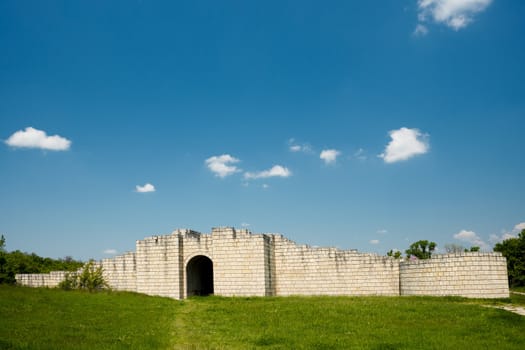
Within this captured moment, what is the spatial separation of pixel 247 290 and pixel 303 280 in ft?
10.4

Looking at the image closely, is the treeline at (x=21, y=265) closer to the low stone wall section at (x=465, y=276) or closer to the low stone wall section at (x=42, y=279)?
the low stone wall section at (x=42, y=279)

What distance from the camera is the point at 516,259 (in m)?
41.3

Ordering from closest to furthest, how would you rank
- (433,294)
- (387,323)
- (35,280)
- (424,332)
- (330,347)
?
(330,347)
(424,332)
(387,323)
(433,294)
(35,280)

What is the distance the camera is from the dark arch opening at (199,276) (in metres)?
29.2

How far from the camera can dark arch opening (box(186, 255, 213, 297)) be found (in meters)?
29.2

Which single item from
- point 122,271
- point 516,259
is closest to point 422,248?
point 516,259

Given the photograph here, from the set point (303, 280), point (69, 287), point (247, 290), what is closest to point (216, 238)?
point (247, 290)

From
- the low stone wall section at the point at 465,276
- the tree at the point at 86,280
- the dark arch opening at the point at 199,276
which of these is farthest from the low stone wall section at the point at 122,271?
the low stone wall section at the point at 465,276

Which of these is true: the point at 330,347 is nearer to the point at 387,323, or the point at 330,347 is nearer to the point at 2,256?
the point at 387,323

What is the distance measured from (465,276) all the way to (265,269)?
1011 cm

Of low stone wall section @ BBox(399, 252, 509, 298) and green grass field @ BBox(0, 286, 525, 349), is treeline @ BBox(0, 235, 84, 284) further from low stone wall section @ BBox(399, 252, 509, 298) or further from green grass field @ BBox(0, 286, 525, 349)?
low stone wall section @ BBox(399, 252, 509, 298)

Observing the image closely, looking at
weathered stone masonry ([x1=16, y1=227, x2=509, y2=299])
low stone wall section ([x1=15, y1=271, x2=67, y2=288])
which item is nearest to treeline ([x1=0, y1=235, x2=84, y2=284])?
low stone wall section ([x1=15, y1=271, x2=67, y2=288])

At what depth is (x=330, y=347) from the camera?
11.9 meters

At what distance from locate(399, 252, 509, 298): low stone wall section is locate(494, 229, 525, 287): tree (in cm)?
1964
